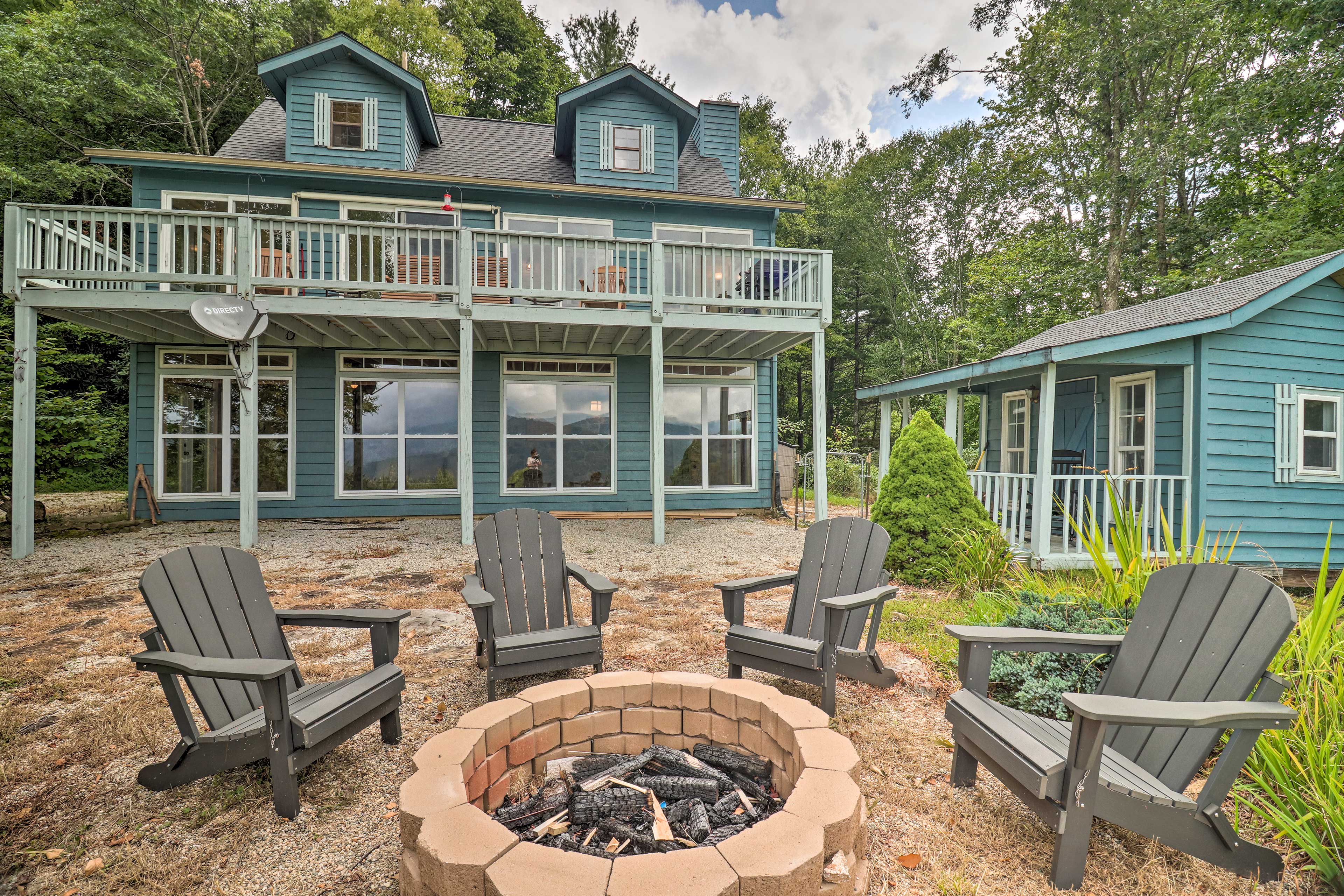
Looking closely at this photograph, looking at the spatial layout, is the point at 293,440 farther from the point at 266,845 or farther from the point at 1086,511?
the point at 1086,511

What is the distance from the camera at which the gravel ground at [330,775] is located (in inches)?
70.1

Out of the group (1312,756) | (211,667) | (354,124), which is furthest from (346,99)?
(1312,756)

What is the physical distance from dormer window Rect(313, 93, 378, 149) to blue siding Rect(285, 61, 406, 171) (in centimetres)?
6

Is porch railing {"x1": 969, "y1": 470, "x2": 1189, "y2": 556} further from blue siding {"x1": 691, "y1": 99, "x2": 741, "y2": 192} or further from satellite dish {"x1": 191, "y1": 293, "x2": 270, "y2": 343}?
blue siding {"x1": 691, "y1": 99, "x2": 741, "y2": 192}

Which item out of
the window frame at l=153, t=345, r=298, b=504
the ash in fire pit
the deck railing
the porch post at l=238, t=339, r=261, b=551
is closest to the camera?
the ash in fire pit

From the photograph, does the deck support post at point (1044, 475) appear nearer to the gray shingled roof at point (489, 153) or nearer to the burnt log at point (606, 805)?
the burnt log at point (606, 805)

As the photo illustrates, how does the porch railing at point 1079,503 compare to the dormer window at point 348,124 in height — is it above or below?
below

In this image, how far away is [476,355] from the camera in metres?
9.87

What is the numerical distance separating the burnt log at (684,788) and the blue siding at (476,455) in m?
8.21

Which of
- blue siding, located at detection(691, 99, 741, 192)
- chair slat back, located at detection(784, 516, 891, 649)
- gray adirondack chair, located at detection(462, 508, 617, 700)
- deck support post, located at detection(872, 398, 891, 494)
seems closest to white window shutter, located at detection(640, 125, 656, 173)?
blue siding, located at detection(691, 99, 741, 192)

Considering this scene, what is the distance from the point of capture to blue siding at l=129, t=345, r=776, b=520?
8.88m

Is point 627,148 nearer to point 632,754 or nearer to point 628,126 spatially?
point 628,126

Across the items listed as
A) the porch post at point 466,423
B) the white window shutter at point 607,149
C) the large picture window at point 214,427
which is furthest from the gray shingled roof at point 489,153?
the porch post at point 466,423

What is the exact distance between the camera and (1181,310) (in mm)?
7141
